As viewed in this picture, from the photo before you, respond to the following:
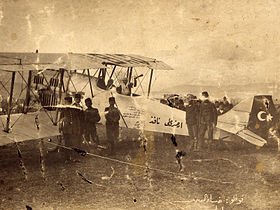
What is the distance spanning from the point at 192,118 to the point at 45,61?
5.54ft

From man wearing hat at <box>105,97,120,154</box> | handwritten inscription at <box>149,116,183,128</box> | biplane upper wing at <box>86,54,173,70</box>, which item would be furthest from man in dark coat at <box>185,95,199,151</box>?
man wearing hat at <box>105,97,120,154</box>

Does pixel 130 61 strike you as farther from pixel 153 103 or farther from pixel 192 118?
pixel 192 118

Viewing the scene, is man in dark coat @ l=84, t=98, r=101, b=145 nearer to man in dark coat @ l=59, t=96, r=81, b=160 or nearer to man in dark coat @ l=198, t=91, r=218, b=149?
man in dark coat @ l=59, t=96, r=81, b=160

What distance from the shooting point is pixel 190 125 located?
3443 millimetres

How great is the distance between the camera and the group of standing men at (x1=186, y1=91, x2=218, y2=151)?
135 inches

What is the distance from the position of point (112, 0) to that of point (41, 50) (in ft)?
3.10

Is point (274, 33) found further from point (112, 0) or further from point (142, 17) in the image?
point (112, 0)

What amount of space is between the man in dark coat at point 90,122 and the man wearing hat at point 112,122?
13 centimetres

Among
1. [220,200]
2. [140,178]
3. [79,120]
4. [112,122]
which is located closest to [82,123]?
[79,120]

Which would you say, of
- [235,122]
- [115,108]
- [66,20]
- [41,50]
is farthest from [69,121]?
[235,122]

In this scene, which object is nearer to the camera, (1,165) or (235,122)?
(1,165)

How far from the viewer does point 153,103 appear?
3393 millimetres

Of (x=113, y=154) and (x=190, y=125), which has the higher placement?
(x=190, y=125)

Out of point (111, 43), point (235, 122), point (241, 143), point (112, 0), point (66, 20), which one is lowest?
point (241, 143)
